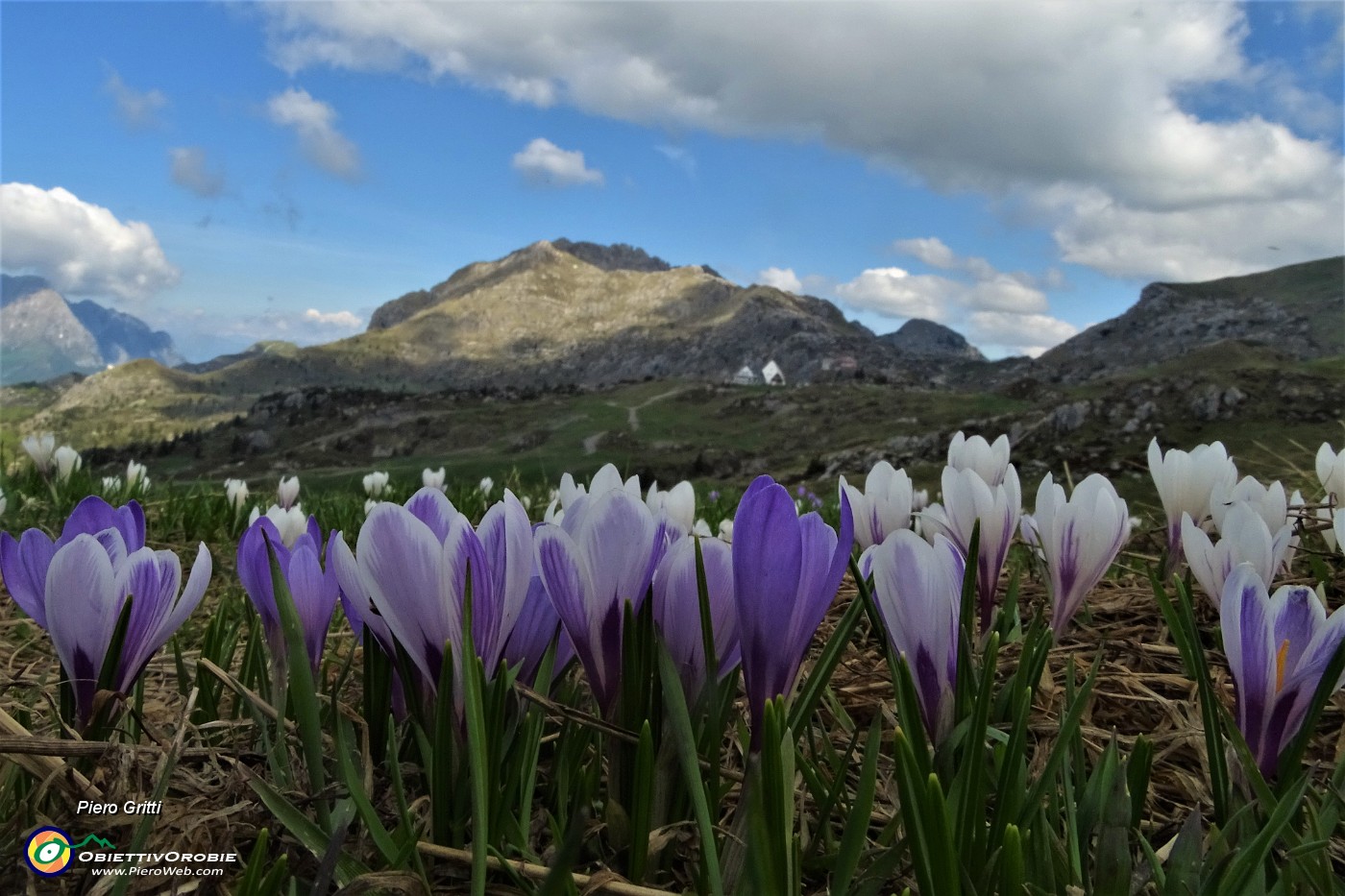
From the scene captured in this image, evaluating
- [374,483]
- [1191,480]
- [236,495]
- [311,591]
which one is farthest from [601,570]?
[374,483]

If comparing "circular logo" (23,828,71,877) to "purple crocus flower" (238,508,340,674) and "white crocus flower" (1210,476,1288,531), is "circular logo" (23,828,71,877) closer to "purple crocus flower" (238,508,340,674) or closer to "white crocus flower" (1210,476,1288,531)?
"purple crocus flower" (238,508,340,674)

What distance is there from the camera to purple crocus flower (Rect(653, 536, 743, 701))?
3.45ft

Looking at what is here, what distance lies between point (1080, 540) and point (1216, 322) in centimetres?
10678

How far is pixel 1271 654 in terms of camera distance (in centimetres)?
116

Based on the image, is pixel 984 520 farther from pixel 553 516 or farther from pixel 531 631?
pixel 531 631

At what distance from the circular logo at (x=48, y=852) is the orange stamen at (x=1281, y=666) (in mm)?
1645

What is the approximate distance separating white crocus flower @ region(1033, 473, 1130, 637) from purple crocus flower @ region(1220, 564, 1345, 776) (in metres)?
0.42

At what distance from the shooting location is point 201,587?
4.22 feet

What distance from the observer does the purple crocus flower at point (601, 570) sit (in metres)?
0.99

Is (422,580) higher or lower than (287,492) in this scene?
higher

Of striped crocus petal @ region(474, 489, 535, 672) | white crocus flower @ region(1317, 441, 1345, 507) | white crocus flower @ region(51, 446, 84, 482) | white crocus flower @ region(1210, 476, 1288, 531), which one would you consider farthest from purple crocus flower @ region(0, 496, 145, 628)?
white crocus flower @ region(51, 446, 84, 482)

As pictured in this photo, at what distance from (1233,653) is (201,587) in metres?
1.57

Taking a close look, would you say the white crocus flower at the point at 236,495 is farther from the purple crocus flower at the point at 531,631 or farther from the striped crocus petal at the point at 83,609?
the purple crocus flower at the point at 531,631

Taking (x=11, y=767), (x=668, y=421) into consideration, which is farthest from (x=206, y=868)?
(x=668, y=421)
